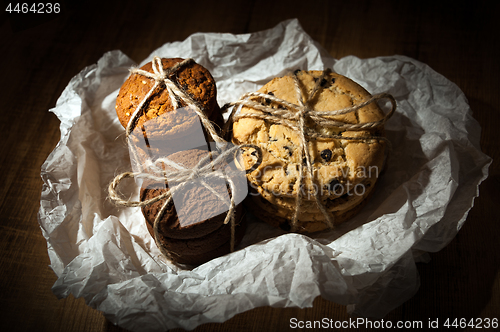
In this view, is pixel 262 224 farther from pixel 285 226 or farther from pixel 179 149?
pixel 179 149

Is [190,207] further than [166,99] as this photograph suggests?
No

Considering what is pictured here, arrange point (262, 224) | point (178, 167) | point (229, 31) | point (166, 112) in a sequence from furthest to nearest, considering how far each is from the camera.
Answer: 1. point (229, 31)
2. point (262, 224)
3. point (166, 112)
4. point (178, 167)

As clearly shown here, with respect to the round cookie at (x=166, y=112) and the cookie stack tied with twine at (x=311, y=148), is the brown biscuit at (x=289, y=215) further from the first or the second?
the round cookie at (x=166, y=112)

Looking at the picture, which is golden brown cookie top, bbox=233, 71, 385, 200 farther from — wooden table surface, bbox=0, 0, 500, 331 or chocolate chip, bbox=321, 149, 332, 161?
wooden table surface, bbox=0, 0, 500, 331

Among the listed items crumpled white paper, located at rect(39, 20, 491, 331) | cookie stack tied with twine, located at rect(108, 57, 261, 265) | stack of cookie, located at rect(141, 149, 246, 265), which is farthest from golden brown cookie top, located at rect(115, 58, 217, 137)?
crumpled white paper, located at rect(39, 20, 491, 331)

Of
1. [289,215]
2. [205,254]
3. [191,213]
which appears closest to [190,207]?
[191,213]

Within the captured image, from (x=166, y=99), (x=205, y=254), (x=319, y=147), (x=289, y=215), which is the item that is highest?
(x=166, y=99)

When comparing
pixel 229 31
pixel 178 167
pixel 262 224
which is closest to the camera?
pixel 178 167

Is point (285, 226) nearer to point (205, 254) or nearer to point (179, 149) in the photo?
point (205, 254)

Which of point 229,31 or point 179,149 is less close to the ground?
point 229,31
